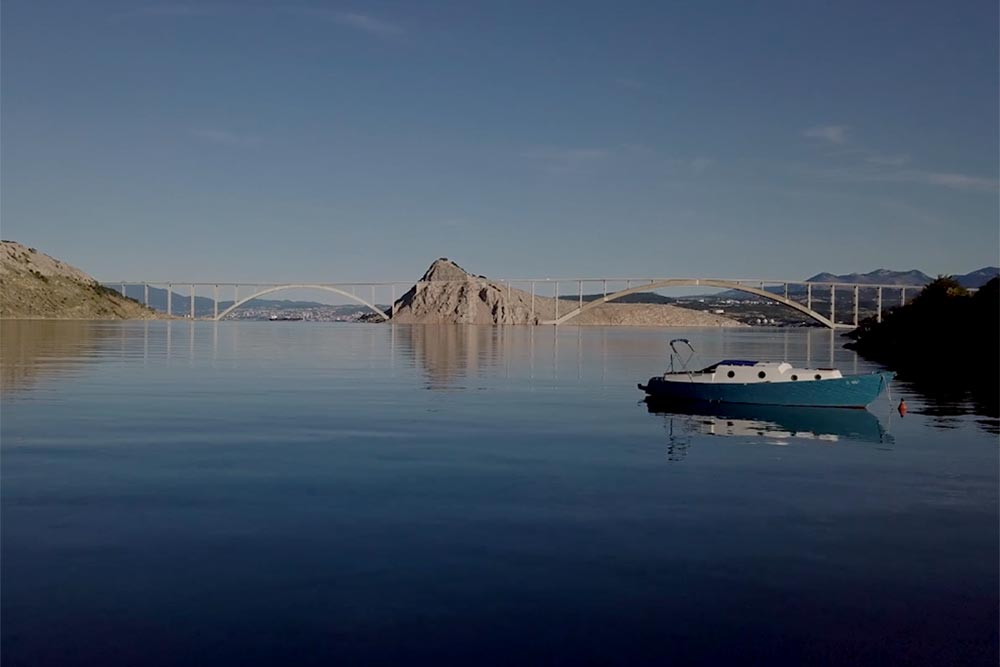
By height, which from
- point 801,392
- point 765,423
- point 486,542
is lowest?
point 486,542

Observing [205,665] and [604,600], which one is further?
[604,600]

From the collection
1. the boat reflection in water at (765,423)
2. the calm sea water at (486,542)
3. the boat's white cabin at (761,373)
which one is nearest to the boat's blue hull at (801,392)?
the boat reflection in water at (765,423)

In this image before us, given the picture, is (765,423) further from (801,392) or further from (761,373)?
(761,373)

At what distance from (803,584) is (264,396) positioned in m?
31.7

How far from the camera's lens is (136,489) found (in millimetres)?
19312

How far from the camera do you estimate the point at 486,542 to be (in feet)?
50.2

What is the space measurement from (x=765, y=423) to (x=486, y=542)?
22753mm

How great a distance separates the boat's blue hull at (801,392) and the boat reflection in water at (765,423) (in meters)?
0.32

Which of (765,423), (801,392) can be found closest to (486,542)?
(765,423)

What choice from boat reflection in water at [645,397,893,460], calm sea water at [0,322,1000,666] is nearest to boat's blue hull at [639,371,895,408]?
boat reflection in water at [645,397,893,460]

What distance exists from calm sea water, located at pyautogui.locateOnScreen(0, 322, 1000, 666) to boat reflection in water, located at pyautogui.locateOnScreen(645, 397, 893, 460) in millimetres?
306

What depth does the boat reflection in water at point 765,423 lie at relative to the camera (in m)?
31.2

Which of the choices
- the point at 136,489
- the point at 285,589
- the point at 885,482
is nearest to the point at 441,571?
the point at 285,589

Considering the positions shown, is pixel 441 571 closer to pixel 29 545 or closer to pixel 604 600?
pixel 604 600
